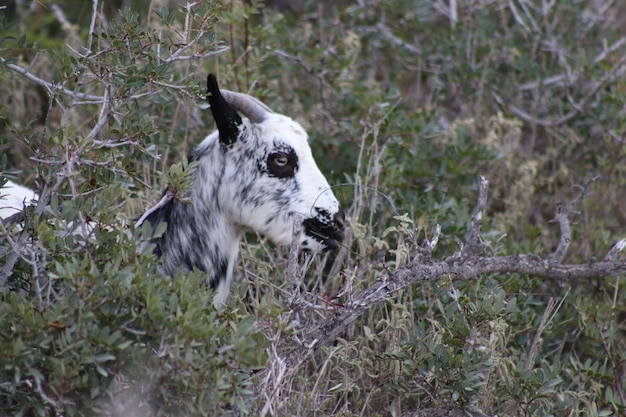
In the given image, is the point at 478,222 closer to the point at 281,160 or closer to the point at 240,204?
the point at 281,160

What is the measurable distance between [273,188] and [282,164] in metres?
0.13

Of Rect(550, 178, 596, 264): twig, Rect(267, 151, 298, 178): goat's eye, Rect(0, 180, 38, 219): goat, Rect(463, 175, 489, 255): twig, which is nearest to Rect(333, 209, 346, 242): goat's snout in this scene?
Rect(267, 151, 298, 178): goat's eye

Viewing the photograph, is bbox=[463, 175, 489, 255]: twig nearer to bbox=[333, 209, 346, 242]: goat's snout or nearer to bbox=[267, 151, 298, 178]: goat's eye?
bbox=[333, 209, 346, 242]: goat's snout

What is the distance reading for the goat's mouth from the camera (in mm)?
3746

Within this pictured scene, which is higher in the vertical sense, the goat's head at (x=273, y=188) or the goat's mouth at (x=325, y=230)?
the goat's head at (x=273, y=188)

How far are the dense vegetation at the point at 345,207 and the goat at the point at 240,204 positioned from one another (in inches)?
7.0

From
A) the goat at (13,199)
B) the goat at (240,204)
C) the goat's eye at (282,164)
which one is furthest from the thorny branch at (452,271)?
the goat at (13,199)

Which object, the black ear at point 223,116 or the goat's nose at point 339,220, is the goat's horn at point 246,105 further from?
the goat's nose at point 339,220

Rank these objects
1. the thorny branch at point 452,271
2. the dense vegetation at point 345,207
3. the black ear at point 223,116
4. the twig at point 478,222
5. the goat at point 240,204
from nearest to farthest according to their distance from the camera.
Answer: the dense vegetation at point 345,207 < the thorny branch at point 452,271 < the twig at point 478,222 < the black ear at point 223,116 < the goat at point 240,204

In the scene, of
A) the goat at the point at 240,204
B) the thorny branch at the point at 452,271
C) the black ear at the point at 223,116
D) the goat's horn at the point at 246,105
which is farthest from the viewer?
the goat's horn at the point at 246,105

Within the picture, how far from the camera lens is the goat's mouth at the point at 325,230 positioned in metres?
3.75

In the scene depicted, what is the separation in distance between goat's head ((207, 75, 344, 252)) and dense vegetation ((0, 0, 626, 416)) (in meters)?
0.19

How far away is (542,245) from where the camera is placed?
5.07m

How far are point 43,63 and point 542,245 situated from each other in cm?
376
